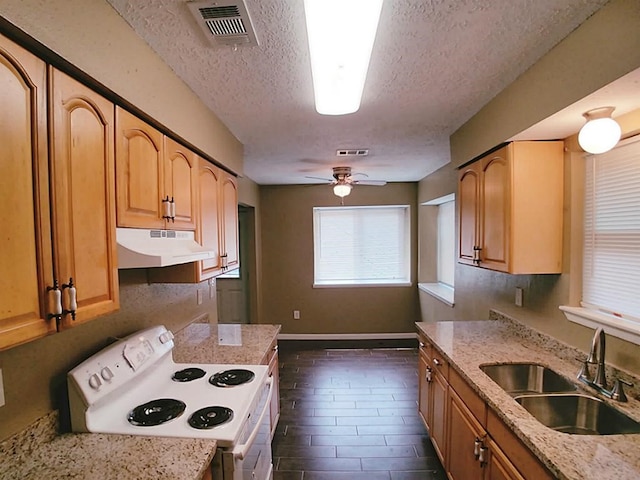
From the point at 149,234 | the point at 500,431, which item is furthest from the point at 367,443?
the point at 149,234

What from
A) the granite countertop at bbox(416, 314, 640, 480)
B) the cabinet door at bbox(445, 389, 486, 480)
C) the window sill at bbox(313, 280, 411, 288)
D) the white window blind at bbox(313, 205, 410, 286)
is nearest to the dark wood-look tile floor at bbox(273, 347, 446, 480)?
the cabinet door at bbox(445, 389, 486, 480)

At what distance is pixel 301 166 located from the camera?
3777mm

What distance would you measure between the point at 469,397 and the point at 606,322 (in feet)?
2.49

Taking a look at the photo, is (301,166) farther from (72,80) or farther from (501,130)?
(72,80)

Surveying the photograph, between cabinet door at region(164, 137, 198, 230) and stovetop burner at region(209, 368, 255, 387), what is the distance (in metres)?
0.83

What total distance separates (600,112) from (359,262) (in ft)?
13.1

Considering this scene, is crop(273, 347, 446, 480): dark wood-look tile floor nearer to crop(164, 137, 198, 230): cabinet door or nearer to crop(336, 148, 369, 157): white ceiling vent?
crop(164, 137, 198, 230): cabinet door

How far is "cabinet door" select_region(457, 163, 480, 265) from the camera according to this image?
2.37 meters

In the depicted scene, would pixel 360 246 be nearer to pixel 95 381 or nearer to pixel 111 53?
pixel 95 381

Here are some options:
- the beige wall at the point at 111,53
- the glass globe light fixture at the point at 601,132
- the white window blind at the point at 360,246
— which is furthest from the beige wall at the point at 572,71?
the white window blind at the point at 360,246

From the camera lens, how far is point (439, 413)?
2227 mm

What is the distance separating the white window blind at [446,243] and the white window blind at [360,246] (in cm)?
55

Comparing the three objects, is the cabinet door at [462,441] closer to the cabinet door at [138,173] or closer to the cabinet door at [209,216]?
the cabinet door at [209,216]

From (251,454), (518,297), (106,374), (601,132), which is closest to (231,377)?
(251,454)
